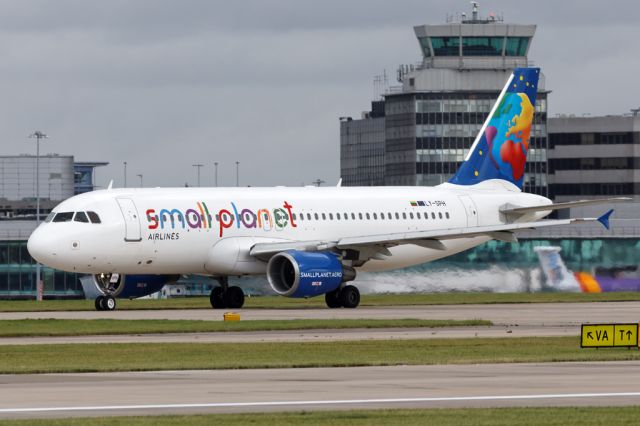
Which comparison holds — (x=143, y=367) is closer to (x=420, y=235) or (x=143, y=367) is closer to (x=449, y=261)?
(x=420, y=235)

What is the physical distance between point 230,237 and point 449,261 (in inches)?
1033

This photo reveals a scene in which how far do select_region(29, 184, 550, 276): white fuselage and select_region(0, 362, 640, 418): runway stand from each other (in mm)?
29726

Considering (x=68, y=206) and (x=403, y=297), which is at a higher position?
(x=68, y=206)

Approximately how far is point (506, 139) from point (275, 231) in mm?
14933

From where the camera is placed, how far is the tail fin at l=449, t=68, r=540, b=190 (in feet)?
251

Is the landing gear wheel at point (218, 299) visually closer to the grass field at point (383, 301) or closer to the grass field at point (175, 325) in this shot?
the grass field at point (383, 301)

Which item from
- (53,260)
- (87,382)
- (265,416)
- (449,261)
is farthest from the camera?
(449,261)

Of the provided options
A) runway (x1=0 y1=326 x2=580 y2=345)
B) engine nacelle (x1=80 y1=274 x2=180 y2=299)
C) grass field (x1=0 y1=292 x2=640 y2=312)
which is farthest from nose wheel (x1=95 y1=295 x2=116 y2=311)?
runway (x1=0 y1=326 x2=580 y2=345)

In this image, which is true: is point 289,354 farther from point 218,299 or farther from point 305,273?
point 218,299

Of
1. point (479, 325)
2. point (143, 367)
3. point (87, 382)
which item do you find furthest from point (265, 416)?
point (479, 325)

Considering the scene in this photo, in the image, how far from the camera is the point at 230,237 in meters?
65.9

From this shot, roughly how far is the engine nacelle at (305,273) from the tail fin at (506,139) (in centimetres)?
1352

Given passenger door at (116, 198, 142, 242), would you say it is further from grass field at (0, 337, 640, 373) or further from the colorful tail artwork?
the colorful tail artwork

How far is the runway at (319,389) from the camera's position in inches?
1054
